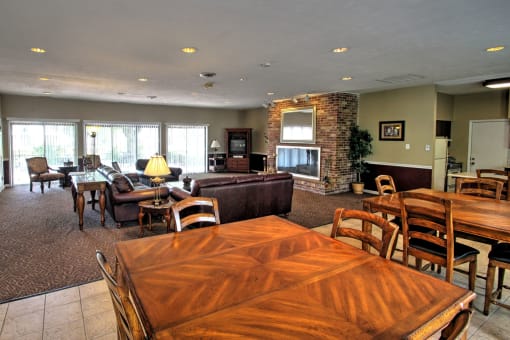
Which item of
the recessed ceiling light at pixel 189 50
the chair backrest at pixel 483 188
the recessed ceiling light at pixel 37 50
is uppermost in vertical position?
the recessed ceiling light at pixel 189 50

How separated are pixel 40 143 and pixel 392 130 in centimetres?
969

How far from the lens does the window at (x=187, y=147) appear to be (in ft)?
36.7

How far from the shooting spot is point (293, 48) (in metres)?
3.81

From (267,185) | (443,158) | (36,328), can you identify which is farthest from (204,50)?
(443,158)

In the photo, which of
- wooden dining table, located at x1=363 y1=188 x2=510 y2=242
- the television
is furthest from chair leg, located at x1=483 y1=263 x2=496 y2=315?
the television

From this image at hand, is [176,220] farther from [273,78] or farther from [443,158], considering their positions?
[443,158]

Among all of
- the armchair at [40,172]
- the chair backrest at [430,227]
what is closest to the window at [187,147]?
the armchair at [40,172]

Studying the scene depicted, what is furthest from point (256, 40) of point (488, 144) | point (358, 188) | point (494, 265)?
point (488, 144)

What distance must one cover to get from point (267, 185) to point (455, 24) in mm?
3171

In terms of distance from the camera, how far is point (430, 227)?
2398mm

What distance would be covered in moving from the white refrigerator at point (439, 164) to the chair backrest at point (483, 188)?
3001 millimetres

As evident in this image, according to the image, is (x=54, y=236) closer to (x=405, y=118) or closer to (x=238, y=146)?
(x=405, y=118)

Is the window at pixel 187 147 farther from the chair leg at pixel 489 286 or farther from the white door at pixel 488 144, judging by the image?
the chair leg at pixel 489 286

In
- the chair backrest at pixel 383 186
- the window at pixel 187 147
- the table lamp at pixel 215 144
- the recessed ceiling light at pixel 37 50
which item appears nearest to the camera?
the chair backrest at pixel 383 186
